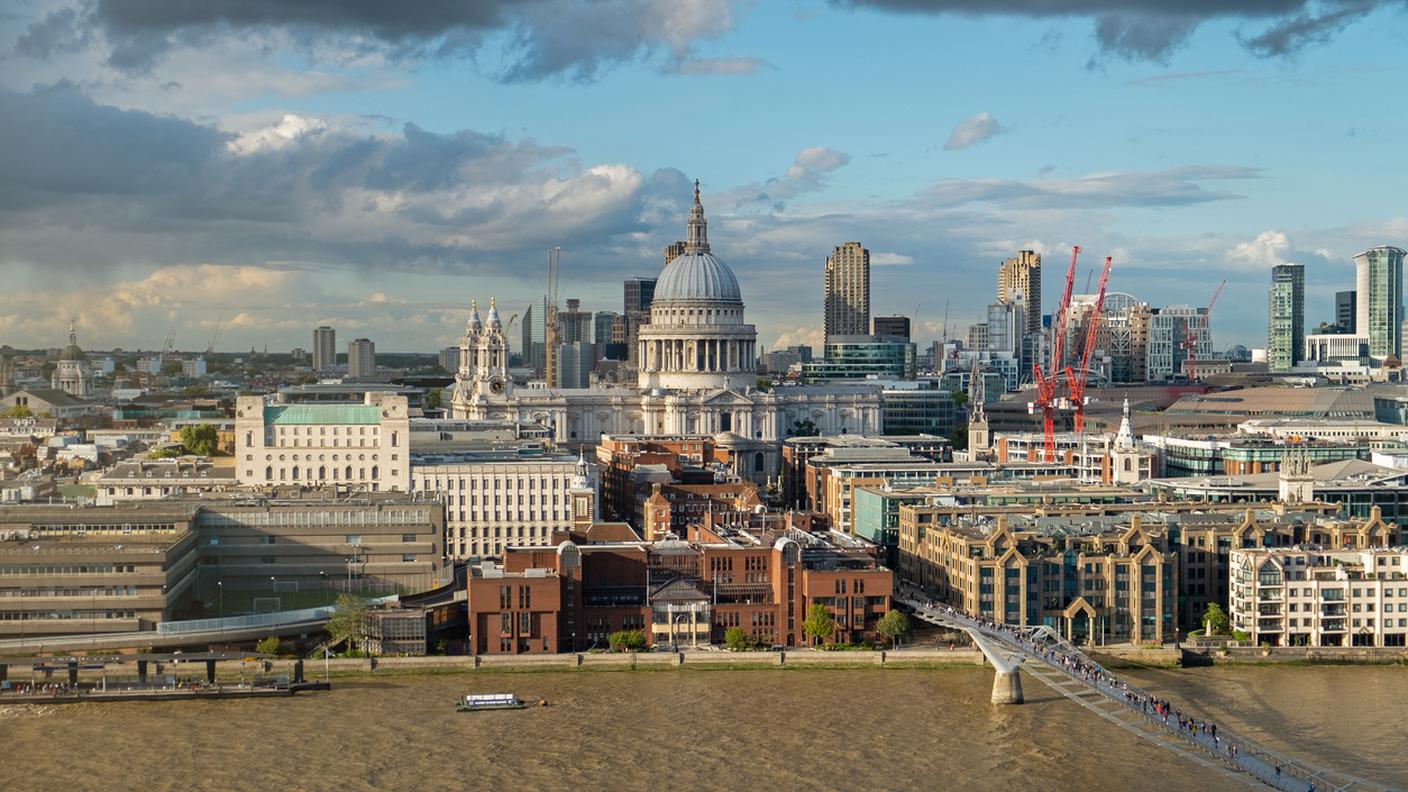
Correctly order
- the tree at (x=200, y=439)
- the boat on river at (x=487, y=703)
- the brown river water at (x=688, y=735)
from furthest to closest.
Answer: the tree at (x=200, y=439) → the boat on river at (x=487, y=703) → the brown river water at (x=688, y=735)

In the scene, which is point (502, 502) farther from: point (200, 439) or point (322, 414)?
point (200, 439)

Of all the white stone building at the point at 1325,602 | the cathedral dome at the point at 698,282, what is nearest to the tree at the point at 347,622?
the white stone building at the point at 1325,602

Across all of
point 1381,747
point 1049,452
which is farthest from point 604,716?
point 1049,452

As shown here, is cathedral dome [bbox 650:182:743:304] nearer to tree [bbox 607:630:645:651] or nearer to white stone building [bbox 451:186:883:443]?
white stone building [bbox 451:186:883:443]

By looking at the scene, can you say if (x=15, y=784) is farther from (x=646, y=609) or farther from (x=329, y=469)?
(x=329, y=469)

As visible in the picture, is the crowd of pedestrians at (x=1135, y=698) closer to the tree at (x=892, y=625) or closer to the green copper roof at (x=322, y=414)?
the tree at (x=892, y=625)

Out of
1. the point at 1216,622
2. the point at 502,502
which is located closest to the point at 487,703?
the point at 1216,622
